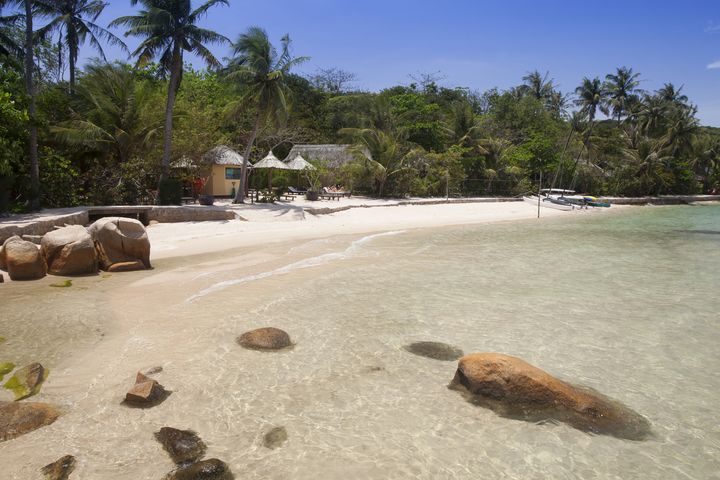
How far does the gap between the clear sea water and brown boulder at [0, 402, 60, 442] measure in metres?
0.12

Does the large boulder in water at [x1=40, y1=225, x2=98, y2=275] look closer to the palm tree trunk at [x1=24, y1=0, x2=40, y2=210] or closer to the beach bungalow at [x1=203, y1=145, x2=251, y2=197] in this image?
the palm tree trunk at [x1=24, y1=0, x2=40, y2=210]

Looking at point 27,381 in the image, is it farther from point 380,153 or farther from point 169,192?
point 380,153

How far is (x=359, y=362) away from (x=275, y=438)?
1803mm

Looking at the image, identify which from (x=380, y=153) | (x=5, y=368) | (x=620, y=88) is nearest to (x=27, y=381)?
(x=5, y=368)

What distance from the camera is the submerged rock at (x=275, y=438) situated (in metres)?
3.84

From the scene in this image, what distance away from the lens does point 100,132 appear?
18.5 metres

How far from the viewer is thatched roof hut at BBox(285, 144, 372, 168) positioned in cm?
3188

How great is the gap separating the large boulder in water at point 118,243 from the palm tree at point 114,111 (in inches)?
387

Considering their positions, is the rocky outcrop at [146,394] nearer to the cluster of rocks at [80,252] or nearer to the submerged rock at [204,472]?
the submerged rock at [204,472]

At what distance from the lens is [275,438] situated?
155 inches

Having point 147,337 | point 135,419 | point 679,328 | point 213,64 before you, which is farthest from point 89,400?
point 213,64

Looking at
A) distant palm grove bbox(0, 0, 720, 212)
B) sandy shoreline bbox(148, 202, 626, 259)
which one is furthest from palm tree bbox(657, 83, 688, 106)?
sandy shoreline bbox(148, 202, 626, 259)

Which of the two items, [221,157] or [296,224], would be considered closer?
[296,224]

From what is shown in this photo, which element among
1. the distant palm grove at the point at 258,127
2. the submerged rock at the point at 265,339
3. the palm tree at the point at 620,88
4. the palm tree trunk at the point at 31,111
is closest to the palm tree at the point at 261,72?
the distant palm grove at the point at 258,127
